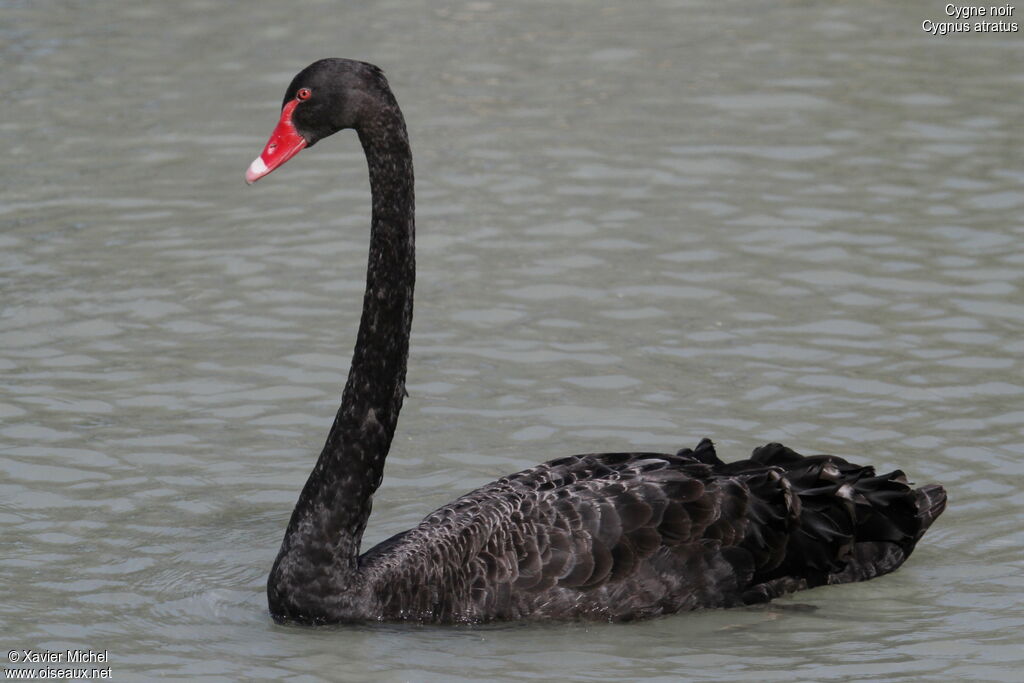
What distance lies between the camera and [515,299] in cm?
1059

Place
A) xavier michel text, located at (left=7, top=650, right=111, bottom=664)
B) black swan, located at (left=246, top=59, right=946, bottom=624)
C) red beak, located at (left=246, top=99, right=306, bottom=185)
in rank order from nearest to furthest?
1. xavier michel text, located at (left=7, top=650, right=111, bottom=664)
2. red beak, located at (left=246, top=99, right=306, bottom=185)
3. black swan, located at (left=246, top=59, right=946, bottom=624)

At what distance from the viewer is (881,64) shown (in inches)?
567

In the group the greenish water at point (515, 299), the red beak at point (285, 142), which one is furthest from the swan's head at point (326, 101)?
the greenish water at point (515, 299)

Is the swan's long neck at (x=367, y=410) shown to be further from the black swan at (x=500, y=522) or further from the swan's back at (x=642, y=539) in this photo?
the swan's back at (x=642, y=539)

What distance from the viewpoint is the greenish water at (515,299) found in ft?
23.5

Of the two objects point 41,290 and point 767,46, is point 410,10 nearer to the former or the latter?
point 767,46

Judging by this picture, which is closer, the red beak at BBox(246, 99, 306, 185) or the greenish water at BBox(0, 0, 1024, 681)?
the red beak at BBox(246, 99, 306, 185)

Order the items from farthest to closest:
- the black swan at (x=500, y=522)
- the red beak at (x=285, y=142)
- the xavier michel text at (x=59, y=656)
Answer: the black swan at (x=500, y=522)
the red beak at (x=285, y=142)
the xavier michel text at (x=59, y=656)

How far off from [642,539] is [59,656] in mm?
2216

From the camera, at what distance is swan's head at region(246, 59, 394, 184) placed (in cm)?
697

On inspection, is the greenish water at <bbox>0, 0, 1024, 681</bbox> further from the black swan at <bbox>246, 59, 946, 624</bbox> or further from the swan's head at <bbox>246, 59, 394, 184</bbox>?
the swan's head at <bbox>246, 59, 394, 184</bbox>

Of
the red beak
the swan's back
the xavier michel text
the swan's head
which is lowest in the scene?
the xavier michel text

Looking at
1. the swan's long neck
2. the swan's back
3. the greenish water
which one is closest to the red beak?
the swan's long neck

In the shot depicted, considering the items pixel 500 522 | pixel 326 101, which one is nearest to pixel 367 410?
pixel 500 522
